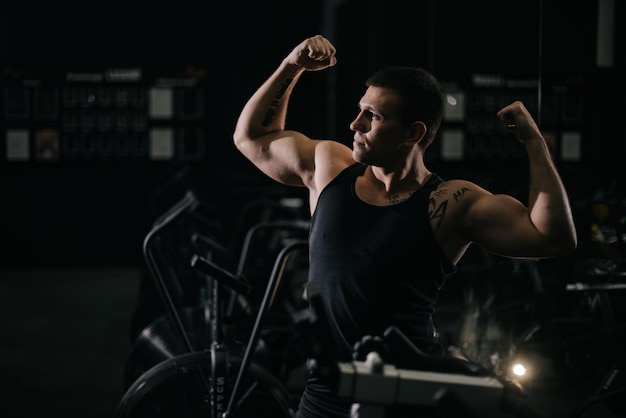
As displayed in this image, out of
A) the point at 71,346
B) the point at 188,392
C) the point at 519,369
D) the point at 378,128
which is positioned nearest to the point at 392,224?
the point at 378,128

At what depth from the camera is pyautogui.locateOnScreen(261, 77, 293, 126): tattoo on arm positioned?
7.21 feet

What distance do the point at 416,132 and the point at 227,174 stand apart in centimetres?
692

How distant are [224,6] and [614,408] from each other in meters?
6.85

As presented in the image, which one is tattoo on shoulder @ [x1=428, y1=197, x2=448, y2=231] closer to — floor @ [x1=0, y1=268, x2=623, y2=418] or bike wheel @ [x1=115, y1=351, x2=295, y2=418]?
bike wheel @ [x1=115, y1=351, x2=295, y2=418]

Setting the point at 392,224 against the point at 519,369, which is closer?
the point at 392,224

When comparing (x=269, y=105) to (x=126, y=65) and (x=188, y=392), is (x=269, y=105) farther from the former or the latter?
(x=126, y=65)

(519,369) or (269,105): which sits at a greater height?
(269,105)

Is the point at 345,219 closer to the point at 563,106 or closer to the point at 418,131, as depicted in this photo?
the point at 418,131

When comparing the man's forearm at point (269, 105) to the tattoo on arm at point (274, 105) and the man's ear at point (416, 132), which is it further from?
the man's ear at point (416, 132)

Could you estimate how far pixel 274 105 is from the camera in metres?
2.23

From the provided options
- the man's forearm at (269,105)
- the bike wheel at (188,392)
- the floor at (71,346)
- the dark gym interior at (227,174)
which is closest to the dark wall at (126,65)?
the dark gym interior at (227,174)

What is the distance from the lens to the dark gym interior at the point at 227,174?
317cm

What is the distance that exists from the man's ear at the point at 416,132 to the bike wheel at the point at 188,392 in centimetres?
119

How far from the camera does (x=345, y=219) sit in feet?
6.24
